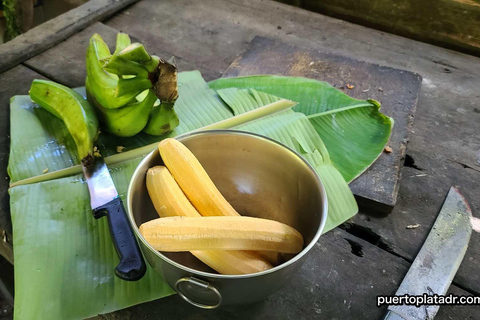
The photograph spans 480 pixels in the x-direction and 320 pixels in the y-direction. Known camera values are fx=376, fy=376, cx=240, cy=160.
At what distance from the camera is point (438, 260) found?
0.78 meters

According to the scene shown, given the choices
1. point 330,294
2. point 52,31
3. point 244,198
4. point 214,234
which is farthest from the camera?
point 52,31

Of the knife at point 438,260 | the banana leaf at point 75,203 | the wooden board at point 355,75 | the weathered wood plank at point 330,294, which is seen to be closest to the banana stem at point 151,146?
the banana leaf at point 75,203

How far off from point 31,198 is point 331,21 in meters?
1.43

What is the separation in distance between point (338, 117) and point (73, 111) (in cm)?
74

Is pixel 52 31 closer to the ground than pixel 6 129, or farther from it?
farther from it

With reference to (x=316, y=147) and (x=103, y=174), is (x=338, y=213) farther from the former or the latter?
(x=103, y=174)

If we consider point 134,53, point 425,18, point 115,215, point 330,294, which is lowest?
point 330,294

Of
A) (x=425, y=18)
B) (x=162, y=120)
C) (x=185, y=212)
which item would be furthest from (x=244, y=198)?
(x=425, y=18)

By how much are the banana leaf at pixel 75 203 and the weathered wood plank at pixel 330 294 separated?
5cm

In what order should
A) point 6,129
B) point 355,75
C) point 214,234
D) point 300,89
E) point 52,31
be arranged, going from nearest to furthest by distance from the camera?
point 214,234
point 6,129
point 300,89
point 355,75
point 52,31

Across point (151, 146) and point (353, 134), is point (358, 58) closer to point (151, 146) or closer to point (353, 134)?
point (353, 134)

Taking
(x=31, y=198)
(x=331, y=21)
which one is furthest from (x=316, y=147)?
(x=331, y=21)

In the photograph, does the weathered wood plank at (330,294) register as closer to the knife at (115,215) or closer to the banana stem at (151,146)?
the knife at (115,215)

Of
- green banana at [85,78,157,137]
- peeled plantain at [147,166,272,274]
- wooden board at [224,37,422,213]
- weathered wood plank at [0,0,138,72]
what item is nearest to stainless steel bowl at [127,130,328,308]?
peeled plantain at [147,166,272,274]
